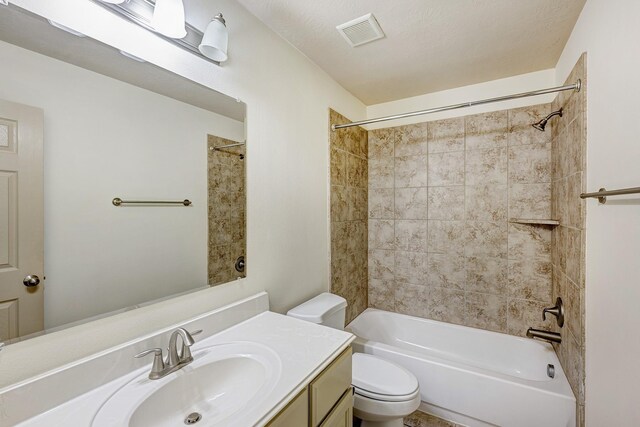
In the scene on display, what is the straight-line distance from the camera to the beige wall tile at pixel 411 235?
7.91ft

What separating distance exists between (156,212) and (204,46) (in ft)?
2.32

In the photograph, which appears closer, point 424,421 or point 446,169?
point 424,421

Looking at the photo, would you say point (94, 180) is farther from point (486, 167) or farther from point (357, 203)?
point (486, 167)

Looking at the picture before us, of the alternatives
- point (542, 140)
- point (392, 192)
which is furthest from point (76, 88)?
point (542, 140)

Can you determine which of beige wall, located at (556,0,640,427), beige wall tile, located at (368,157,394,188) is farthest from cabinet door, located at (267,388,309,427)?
beige wall tile, located at (368,157,394,188)

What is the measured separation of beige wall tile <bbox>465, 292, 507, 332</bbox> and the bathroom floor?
820 mm

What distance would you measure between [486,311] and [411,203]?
107cm

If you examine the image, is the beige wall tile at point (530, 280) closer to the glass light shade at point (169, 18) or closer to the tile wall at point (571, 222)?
the tile wall at point (571, 222)

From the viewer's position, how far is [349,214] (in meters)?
2.33

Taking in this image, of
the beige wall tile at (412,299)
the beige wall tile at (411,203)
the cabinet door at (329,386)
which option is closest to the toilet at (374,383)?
the cabinet door at (329,386)

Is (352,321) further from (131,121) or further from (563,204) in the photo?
(131,121)

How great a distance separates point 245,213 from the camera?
137 centimetres

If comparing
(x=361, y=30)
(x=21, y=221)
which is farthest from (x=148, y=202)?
(x=361, y=30)

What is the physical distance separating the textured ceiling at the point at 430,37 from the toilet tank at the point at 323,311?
163 cm
